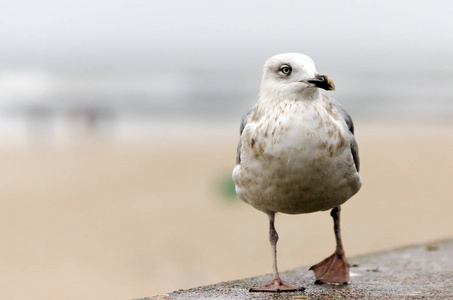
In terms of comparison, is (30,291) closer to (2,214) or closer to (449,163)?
(2,214)

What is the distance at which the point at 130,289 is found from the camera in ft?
33.8

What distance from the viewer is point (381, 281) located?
14.8 feet

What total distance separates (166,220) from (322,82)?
10260 mm

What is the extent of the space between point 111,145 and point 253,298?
61.4 feet

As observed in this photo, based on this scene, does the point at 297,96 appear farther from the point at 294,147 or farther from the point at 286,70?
the point at 294,147

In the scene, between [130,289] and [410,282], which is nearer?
[410,282]

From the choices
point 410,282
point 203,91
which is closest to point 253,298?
point 410,282

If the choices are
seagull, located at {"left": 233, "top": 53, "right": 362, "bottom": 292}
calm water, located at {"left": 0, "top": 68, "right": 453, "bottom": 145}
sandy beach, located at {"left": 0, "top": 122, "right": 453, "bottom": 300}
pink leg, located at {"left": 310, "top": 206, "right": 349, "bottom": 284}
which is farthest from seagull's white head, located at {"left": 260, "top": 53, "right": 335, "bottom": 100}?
calm water, located at {"left": 0, "top": 68, "right": 453, "bottom": 145}

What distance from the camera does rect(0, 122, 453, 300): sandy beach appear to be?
10961 millimetres

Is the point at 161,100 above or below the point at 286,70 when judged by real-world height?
above

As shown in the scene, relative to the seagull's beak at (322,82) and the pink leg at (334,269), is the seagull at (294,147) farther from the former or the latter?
the pink leg at (334,269)

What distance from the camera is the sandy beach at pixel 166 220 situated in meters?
11.0

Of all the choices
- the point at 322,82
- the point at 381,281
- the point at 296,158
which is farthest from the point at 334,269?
the point at 322,82

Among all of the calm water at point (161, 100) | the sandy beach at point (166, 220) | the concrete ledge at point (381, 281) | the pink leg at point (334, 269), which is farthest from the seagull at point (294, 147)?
the calm water at point (161, 100)
